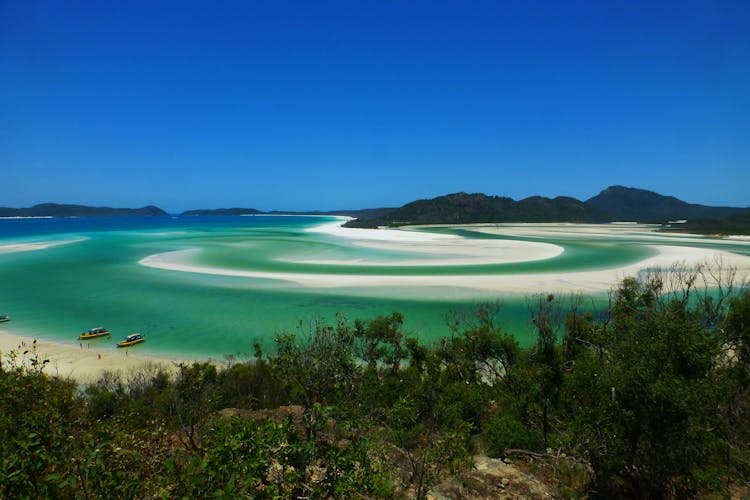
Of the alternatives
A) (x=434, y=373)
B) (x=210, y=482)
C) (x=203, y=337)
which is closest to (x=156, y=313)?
(x=203, y=337)

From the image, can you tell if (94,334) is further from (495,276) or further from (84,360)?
(495,276)

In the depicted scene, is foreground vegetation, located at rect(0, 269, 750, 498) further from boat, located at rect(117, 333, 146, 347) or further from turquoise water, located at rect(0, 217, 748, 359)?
turquoise water, located at rect(0, 217, 748, 359)

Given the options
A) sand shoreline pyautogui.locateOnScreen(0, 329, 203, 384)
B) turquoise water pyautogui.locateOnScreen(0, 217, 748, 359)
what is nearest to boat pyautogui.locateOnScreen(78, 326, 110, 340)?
turquoise water pyautogui.locateOnScreen(0, 217, 748, 359)

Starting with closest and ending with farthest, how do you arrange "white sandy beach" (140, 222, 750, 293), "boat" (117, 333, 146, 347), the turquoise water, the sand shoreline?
the sand shoreline → "boat" (117, 333, 146, 347) → the turquoise water → "white sandy beach" (140, 222, 750, 293)

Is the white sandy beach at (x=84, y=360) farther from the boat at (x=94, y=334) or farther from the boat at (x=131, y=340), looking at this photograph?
the boat at (x=94, y=334)

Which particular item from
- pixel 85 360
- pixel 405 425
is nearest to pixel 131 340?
pixel 85 360

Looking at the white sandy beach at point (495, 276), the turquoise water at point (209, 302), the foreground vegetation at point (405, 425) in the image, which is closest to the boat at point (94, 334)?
the turquoise water at point (209, 302)

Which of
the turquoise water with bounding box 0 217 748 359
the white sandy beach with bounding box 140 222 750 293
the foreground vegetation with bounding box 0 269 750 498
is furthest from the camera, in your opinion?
the white sandy beach with bounding box 140 222 750 293
